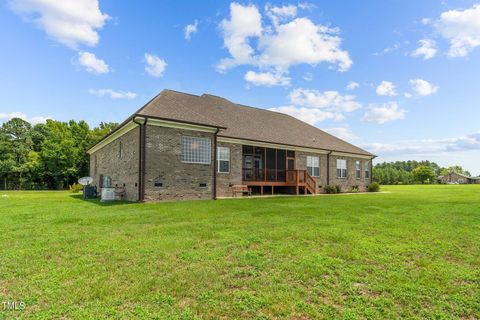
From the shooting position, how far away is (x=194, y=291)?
316 cm

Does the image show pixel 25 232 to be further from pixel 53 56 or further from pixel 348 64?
pixel 348 64

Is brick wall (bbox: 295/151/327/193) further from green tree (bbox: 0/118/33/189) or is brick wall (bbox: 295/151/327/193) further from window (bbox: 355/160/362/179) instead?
green tree (bbox: 0/118/33/189)

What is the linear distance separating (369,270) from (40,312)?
401 cm

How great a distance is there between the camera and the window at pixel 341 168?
23.9 m

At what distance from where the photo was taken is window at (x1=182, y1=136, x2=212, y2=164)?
1432 centimetres

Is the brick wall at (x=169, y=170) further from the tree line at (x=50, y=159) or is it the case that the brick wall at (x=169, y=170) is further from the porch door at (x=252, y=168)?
the tree line at (x=50, y=159)

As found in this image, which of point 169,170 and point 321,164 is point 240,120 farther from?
point 169,170

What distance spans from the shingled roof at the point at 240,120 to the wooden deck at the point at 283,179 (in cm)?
223

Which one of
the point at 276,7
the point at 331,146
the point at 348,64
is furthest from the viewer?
the point at 331,146

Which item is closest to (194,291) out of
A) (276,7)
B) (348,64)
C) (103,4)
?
(103,4)

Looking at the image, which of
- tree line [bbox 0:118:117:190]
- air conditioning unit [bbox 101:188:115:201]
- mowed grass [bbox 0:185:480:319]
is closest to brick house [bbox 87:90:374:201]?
air conditioning unit [bbox 101:188:115:201]

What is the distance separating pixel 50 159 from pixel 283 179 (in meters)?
36.2

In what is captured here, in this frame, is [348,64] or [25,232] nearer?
[25,232]

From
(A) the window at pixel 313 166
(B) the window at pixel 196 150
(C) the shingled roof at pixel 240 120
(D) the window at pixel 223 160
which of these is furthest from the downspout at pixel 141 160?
(A) the window at pixel 313 166
